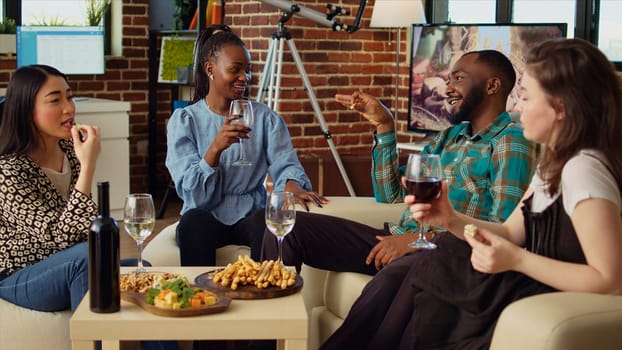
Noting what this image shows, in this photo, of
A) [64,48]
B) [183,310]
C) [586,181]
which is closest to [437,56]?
[64,48]

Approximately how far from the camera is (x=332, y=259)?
294 cm

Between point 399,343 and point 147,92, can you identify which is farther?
point 147,92

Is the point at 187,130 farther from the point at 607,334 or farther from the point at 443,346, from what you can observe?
the point at 607,334

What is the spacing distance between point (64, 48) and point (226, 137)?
3228 mm

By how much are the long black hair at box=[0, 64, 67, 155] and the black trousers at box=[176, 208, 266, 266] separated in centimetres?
63

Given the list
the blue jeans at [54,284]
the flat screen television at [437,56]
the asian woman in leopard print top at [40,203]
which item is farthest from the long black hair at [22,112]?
the flat screen television at [437,56]

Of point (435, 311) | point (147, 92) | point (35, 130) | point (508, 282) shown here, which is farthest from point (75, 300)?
point (147, 92)

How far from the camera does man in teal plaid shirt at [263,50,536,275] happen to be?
270 cm

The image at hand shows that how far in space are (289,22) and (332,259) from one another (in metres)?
2.75

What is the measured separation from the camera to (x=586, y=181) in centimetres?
202

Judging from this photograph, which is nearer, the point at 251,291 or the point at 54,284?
Result: the point at 251,291

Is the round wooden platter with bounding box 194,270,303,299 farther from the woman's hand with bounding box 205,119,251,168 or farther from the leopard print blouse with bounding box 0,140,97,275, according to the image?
the woman's hand with bounding box 205,119,251,168

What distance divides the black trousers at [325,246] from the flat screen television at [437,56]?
1.99 meters

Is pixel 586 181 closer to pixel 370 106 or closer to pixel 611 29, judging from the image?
pixel 370 106
